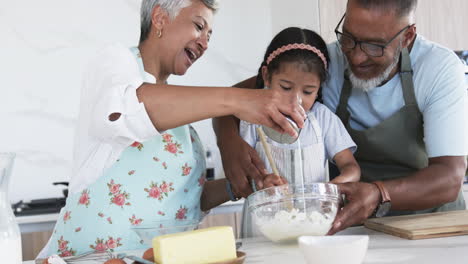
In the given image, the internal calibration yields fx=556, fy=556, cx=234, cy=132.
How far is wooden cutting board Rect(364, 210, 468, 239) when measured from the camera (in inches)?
50.4

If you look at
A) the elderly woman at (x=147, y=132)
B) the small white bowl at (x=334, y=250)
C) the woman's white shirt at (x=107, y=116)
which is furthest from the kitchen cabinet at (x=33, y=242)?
the small white bowl at (x=334, y=250)

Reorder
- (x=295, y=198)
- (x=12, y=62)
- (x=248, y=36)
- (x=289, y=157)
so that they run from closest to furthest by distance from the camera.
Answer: (x=295, y=198) → (x=289, y=157) → (x=12, y=62) → (x=248, y=36)

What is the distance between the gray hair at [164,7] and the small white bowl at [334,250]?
87 centimetres

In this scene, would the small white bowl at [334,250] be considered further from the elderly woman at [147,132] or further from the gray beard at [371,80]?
the gray beard at [371,80]

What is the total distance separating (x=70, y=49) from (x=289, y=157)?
2061 millimetres

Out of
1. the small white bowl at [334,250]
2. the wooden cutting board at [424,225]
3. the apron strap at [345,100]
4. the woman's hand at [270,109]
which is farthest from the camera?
the apron strap at [345,100]

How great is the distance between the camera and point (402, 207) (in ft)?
5.10

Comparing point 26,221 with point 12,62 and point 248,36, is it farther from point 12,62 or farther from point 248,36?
point 248,36

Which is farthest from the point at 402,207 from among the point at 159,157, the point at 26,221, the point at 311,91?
the point at 26,221

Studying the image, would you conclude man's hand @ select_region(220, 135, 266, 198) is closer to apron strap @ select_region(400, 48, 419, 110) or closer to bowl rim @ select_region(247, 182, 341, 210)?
bowl rim @ select_region(247, 182, 341, 210)

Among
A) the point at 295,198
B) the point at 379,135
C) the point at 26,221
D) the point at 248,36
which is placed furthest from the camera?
the point at 248,36

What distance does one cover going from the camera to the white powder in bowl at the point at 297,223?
3.79 feet

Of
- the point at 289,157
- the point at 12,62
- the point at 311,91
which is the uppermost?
the point at 12,62

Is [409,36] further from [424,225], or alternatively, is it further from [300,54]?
[424,225]
